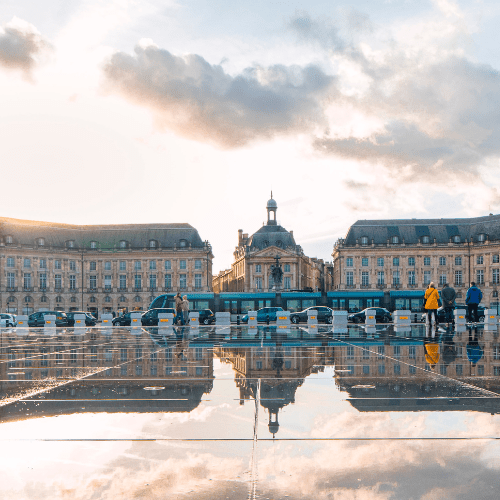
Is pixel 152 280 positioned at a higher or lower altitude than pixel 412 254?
lower

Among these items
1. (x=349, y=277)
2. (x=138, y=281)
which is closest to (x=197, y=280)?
(x=138, y=281)

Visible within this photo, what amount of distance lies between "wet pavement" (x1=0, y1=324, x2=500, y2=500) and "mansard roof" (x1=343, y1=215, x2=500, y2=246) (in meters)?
102

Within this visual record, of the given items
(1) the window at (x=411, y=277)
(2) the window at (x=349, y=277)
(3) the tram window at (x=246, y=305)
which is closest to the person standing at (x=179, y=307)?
(3) the tram window at (x=246, y=305)

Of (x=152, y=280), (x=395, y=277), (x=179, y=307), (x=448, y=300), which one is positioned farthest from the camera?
(x=152, y=280)

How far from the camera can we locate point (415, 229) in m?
109

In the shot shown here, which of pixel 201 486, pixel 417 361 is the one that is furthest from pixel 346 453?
pixel 417 361

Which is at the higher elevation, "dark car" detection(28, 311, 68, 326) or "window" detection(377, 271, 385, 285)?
"window" detection(377, 271, 385, 285)

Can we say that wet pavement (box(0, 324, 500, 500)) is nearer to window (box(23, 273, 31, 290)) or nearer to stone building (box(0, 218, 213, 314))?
window (box(23, 273, 31, 290))

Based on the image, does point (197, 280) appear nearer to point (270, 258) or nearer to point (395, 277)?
point (270, 258)

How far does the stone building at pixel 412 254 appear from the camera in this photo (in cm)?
10612

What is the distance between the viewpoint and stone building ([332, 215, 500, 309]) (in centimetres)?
10612

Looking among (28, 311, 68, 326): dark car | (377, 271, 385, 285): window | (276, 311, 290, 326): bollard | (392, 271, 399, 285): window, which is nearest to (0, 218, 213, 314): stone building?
(377, 271, 385, 285): window

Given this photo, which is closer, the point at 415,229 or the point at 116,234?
the point at 415,229

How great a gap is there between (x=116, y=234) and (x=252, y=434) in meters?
109
